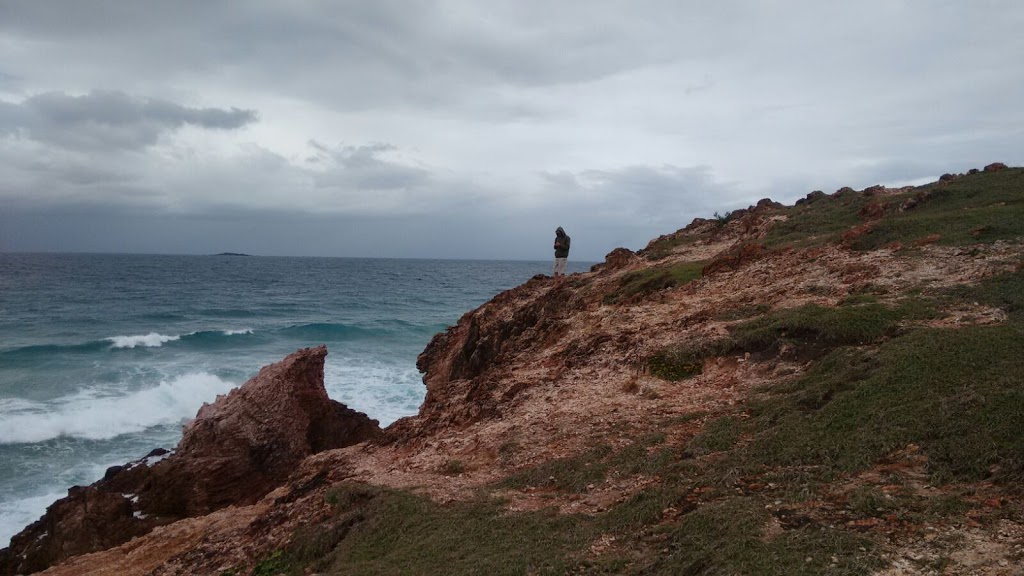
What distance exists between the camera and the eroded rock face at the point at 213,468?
15.2 metres

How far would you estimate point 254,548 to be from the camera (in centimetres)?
1079

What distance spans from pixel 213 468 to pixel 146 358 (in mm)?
30516

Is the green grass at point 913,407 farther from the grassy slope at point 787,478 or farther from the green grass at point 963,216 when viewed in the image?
the green grass at point 963,216

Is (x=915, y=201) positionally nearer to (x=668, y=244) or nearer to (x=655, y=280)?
(x=655, y=280)

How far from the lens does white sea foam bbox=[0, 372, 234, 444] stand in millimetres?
26542

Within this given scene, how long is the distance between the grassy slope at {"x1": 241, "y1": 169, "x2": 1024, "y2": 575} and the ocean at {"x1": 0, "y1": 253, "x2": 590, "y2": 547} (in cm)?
1645

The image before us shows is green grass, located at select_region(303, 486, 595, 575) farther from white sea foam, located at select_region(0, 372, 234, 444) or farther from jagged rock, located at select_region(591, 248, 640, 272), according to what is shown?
white sea foam, located at select_region(0, 372, 234, 444)

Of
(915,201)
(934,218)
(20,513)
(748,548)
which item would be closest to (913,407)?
(748,548)

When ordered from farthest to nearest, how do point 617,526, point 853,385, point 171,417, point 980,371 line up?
point 171,417
point 853,385
point 980,371
point 617,526

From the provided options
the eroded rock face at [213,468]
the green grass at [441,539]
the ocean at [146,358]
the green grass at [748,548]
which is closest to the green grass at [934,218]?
the green grass at [748,548]

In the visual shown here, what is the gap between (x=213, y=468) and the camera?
1741 centimetres

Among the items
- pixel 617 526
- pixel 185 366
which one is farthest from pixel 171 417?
pixel 617 526

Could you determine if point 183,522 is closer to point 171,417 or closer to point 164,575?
point 164,575

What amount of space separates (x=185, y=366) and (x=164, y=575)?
33420mm
